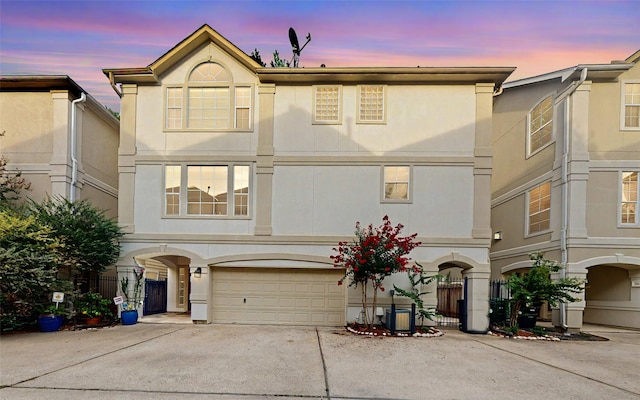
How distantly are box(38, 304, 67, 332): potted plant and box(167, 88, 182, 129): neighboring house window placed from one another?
692 cm

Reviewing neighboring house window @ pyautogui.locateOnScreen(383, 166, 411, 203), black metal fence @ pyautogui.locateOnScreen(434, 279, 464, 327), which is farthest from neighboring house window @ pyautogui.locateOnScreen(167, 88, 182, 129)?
black metal fence @ pyautogui.locateOnScreen(434, 279, 464, 327)

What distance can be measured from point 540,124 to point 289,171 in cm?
1049

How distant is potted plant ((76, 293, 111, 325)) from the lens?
39.2ft

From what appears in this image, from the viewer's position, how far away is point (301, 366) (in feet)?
24.4

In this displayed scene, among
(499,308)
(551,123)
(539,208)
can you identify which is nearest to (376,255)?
(499,308)

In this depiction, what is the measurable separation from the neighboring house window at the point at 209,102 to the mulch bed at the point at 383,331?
7.77 m

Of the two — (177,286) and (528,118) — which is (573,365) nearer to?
(528,118)

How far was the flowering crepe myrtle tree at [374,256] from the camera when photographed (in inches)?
438

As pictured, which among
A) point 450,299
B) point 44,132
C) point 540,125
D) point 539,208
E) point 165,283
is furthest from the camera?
point 450,299

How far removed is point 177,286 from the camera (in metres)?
16.2


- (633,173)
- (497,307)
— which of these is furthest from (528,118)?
(497,307)

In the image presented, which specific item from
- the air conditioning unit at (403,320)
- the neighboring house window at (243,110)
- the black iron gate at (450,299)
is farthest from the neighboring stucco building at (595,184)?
the neighboring house window at (243,110)

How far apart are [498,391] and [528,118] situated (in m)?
13.4

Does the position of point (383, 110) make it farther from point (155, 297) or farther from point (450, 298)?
point (155, 297)
